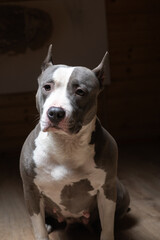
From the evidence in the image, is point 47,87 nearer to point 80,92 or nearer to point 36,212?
point 80,92

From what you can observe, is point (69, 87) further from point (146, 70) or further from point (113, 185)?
point (146, 70)

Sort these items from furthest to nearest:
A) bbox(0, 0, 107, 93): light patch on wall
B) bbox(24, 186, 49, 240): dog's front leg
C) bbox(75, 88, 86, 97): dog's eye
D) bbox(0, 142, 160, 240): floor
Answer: bbox(0, 0, 107, 93): light patch on wall, bbox(0, 142, 160, 240): floor, bbox(24, 186, 49, 240): dog's front leg, bbox(75, 88, 86, 97): dog's eye

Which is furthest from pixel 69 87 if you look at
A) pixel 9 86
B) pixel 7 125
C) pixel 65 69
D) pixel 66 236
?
pixel 7 125

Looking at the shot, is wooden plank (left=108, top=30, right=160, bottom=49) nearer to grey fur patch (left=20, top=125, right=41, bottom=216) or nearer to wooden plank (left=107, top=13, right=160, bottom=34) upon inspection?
wooden plank (left=107, top=13, right=160, bottom=34)

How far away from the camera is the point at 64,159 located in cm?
210

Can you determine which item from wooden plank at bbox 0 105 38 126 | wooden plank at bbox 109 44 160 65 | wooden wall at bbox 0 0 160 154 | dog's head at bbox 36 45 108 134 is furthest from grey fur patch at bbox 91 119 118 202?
wooden plank at bbox 109 44 160 65

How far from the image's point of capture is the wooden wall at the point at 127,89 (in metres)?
4.89

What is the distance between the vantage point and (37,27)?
4.63m

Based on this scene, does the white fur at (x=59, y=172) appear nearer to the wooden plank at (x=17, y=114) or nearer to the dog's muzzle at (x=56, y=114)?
the dog's muzzle at (x=56, y=114)

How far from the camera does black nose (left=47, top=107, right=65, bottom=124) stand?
1.84 m

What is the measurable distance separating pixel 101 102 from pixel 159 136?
2.62ft

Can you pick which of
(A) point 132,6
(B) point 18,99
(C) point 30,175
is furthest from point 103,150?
(A) point 132,6

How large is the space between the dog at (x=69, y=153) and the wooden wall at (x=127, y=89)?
103 inches

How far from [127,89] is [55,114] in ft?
10.8
